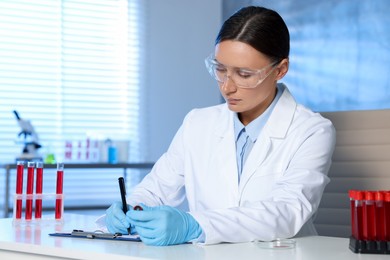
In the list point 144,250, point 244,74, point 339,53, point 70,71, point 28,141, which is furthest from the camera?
point 70,71

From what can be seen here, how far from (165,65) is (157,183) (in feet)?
9.57

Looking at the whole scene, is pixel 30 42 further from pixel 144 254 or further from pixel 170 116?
pixel 144 254

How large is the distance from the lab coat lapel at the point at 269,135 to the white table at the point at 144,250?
0.31 m

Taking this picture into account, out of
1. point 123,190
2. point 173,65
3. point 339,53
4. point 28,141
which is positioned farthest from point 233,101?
point 173,65

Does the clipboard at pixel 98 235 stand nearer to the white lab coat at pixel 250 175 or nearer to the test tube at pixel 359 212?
the white lab coat at pixel 250 175

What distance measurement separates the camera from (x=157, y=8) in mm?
4922

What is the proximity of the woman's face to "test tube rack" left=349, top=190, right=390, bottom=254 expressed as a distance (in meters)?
0.55

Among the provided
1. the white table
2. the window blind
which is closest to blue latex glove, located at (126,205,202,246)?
the white table

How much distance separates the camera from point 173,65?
497cm

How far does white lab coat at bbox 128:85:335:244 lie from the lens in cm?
158

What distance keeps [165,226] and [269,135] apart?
0.58m

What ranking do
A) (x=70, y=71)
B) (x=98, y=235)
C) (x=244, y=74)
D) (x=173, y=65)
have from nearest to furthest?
(x=98, y=235) < (x=244, y=74) < (x=70, y=71) < (x=173, y=65)

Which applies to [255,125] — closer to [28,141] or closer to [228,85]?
[228,85]

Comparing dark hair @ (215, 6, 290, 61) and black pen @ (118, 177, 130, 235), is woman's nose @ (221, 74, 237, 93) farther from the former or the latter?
black pen @ (118, 177, 130, 235)
